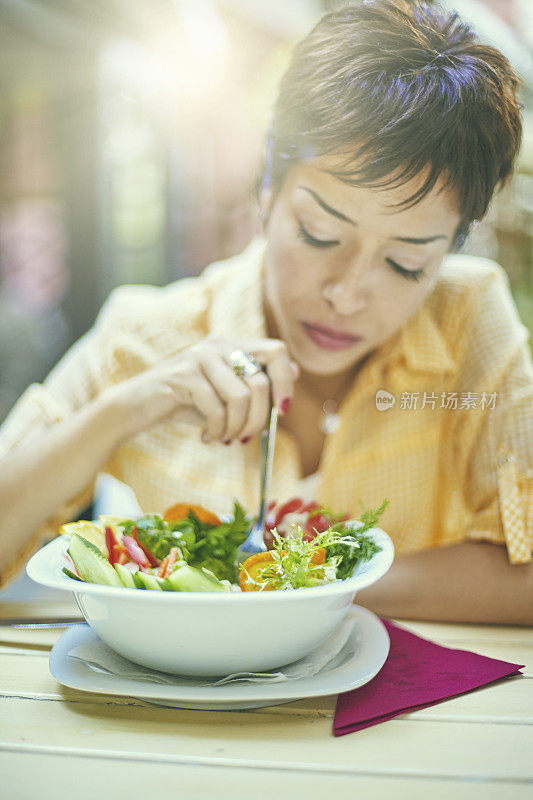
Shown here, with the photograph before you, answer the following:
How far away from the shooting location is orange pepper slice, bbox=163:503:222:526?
0.81m

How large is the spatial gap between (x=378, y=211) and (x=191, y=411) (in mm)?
401

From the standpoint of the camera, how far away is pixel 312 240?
970 mm

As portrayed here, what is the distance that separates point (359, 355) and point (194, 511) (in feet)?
1.63

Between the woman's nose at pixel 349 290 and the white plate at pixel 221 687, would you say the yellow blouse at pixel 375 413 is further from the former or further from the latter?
the white plate at pixel 221 687

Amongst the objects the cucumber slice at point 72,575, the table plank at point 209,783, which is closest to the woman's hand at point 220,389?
the cucumber slice at point 72,575

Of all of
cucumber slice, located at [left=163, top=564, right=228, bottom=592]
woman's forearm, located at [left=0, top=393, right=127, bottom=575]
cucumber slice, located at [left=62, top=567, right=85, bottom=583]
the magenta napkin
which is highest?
cucumber slice, located at [left=163, top=564, right=228, bottom=592]

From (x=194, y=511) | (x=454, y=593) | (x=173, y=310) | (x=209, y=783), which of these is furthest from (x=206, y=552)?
(x=173, y=310)

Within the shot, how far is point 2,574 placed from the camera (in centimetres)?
108

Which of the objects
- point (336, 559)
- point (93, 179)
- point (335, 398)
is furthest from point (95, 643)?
point (93, 179)

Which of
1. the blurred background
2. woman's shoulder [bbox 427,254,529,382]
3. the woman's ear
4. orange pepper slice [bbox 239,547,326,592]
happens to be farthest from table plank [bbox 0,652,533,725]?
the blurred background

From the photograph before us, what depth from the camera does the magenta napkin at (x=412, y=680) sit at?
615mm

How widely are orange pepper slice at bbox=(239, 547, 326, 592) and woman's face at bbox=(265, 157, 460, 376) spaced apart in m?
0.44

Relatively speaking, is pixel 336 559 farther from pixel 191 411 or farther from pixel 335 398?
pixel 335 398

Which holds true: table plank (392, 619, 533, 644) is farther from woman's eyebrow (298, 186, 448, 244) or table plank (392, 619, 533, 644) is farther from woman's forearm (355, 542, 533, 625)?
woman's eyebrow (298, 186, 448, 244)
